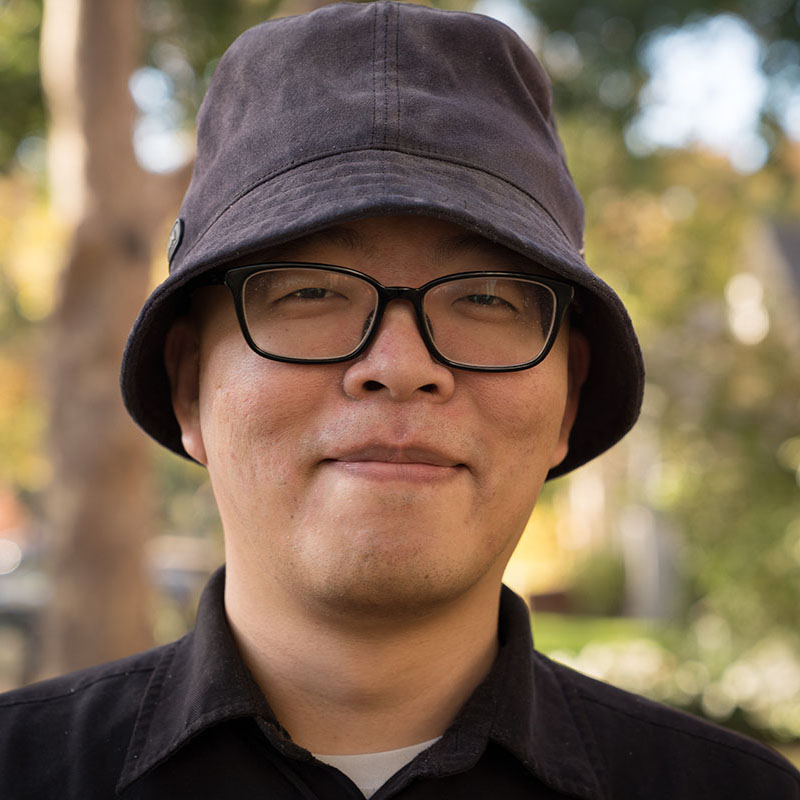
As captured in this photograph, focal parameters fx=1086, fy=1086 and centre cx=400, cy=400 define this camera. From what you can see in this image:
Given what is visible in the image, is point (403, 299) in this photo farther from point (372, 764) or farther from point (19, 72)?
point (19, 72)

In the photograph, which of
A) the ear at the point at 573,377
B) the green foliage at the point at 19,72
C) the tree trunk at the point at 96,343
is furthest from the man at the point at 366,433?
the green foliage at the point at 19,72

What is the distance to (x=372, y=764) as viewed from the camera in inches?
72.0

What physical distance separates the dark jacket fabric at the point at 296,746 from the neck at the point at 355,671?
0.05 m

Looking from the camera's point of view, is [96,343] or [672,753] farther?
[96,343]

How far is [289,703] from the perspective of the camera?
1.87m

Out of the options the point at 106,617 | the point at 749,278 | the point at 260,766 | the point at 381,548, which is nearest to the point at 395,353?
the point at 381,548

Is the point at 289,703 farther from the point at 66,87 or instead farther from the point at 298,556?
the point at 66,87

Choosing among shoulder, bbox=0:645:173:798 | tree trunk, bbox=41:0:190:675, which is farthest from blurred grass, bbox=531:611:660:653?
shoulder, bbox=0:645:173:798

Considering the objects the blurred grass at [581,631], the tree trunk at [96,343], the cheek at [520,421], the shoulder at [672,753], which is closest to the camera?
the cheek at [520,421]

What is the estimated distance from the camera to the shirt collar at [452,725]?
1794 mm

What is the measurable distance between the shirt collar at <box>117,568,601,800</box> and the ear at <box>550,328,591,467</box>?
353 millimetres

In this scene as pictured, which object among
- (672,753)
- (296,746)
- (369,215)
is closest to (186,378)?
(369,215)

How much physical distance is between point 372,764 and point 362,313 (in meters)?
0.76

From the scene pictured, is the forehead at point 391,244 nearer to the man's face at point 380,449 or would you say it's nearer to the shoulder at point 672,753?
the man's face at point 380,449
